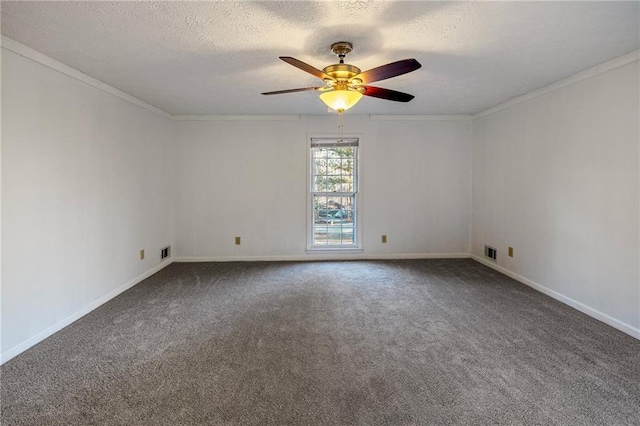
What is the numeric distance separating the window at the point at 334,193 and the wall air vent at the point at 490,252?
187cm

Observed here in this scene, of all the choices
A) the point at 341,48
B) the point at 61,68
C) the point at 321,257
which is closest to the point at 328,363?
the point at 341,48

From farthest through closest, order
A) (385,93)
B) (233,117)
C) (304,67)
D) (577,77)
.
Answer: (233,117), (577,77), (385,93), (304,67)

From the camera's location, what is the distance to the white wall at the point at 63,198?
2.23m

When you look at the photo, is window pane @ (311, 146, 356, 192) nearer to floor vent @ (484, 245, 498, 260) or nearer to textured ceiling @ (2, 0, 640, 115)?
textured ceiling @ (2, 0, 640, 115)

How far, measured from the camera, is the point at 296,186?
191 inches

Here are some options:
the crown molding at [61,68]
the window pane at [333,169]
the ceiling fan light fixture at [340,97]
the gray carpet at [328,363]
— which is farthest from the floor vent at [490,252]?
the crown molding at [61,68]

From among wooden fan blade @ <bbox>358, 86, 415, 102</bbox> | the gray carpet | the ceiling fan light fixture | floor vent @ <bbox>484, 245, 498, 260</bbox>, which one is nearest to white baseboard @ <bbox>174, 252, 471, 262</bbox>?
floor vent @ <bbox>484, 245, 498, 260</bbox>

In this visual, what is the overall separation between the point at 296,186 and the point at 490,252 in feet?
9.65

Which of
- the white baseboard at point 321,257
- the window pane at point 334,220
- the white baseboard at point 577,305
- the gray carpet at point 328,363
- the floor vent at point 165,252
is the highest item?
the window pane at point 334,220

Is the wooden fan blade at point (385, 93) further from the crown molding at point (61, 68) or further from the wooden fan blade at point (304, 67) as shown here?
the crown molding at point (61, 68)

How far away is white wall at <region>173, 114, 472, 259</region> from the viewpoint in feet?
15.7

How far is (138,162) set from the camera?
12.7 ft

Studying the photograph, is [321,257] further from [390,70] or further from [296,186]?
[390,70]

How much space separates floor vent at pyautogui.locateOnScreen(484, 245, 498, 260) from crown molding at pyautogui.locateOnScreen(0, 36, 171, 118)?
4.95m
